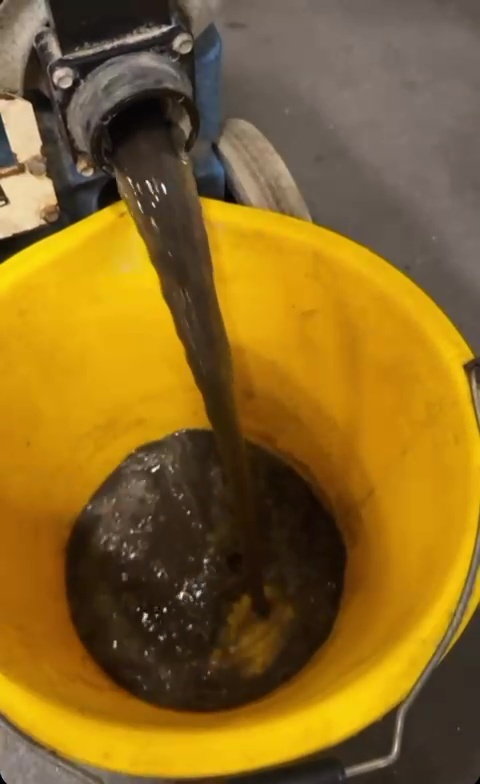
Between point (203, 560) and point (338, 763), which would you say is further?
point (203, 560)

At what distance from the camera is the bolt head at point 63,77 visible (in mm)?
638

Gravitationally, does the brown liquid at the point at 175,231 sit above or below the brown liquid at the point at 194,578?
above

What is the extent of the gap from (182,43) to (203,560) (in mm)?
477

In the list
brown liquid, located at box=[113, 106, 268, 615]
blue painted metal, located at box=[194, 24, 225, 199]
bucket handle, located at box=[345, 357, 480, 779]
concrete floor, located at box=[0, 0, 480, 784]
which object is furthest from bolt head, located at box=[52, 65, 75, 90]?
concrete floor, located at box=[0, 0, 480, 784]

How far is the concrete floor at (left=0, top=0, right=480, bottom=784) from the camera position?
1.15 m

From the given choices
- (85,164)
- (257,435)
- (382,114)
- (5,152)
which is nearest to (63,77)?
(85,164)

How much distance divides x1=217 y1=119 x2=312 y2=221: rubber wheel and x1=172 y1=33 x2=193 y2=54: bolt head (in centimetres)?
23

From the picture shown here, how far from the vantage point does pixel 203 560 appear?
0.91 meters

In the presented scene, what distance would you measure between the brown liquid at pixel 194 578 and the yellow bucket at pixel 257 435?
0.08 ft

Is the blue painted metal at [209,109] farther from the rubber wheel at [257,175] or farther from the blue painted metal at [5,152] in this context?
the blue painted metal at [5,152]

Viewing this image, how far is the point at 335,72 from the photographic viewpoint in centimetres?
126

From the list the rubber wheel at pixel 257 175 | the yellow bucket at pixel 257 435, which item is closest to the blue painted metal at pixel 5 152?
the yellow bucket at pixel 257 435

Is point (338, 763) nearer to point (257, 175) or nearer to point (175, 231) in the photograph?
point (175, 231)

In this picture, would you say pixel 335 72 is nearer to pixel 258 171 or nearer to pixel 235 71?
pixel 235 71
